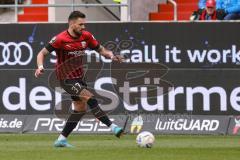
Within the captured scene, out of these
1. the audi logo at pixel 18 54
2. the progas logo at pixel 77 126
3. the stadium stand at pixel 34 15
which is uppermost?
the stadium stand at pixel 34 15

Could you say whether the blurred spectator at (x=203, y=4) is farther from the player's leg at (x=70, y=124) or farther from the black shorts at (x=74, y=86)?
the player's leg at (x=70, y=124)

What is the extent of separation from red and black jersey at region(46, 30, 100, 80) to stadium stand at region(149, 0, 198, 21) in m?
6.31

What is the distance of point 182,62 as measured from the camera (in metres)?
19.2

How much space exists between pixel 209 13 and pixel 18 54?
4.72 m

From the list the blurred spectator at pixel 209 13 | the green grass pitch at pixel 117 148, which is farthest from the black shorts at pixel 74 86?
the blurred spectator at pixel 209 13

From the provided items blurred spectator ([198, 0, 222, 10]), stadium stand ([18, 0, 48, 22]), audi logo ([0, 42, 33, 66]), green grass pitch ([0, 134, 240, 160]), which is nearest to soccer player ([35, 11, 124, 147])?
green grass pitch ([0, 134, 240, 160])

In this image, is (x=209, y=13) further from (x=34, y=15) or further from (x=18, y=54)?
(x=34, y=15)

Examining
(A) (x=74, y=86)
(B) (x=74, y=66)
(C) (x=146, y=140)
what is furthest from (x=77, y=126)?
(C) (x=146, y=140)

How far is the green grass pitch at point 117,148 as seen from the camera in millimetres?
12844

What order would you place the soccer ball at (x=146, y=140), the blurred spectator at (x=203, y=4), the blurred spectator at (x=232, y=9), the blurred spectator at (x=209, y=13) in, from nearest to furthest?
the soccer ball at (x=146, y=140) < the blurred spectator at (x=232, y=9) < the blurred spectator at (x=209, y=13) < the blurred spectator at (x=203, y=4)

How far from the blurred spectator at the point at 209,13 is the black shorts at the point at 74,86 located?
5.66m

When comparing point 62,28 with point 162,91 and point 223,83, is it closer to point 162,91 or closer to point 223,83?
point 162,91

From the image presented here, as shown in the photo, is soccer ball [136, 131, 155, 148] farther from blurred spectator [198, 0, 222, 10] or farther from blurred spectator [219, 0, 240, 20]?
blurred spectator [198, 0, 222, 10]

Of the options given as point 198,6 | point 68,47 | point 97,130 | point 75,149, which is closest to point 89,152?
point 75,149
